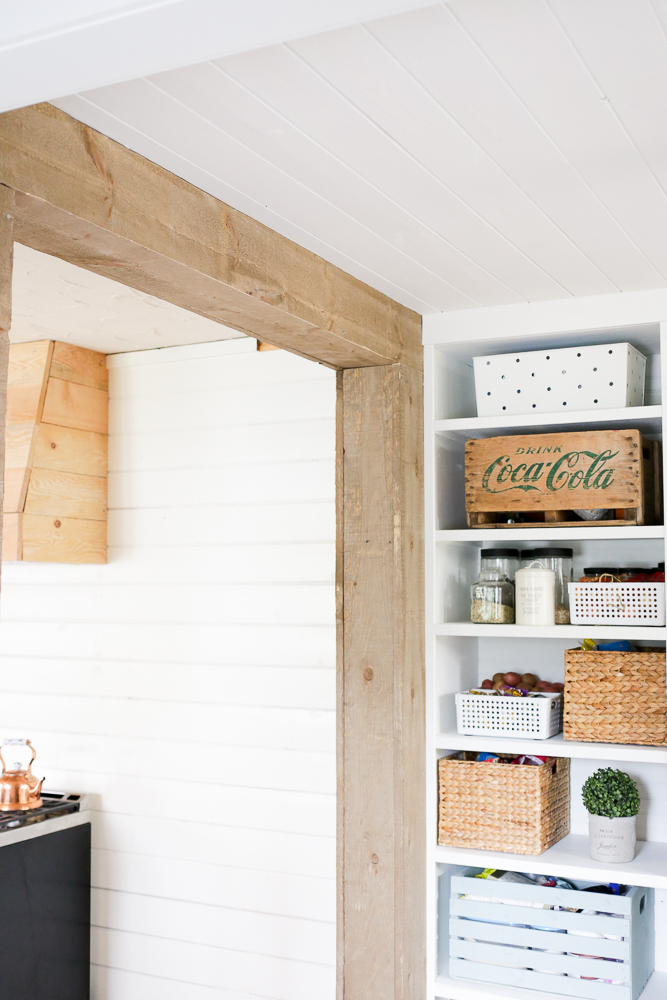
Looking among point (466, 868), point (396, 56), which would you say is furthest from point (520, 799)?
point (396, 56)

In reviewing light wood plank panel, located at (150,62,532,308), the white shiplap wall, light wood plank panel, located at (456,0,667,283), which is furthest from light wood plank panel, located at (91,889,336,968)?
light wood plank panel, located at (456,0,667,283)

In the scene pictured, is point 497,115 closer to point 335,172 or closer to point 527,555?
point 335,172

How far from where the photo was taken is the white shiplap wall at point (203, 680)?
2863mm

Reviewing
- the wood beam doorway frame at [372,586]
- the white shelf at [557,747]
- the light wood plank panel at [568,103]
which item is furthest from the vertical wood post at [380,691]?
the light wood plank panel at [568,103]

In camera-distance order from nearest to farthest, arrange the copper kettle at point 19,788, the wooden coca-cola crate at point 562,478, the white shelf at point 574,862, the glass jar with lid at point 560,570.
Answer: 1. the white shelf at point 574,862
2. the wooden coca-cola crate at point 562,478
3. the glass jar with lid at point 560,570
4. the copper kettle at point 19,788

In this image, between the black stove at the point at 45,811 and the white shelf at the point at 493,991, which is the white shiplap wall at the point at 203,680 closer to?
the black stove at the point at 45,811

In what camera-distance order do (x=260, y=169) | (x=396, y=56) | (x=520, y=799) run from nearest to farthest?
(x=396, y=56) < (x=260, y=169) < (x=520, y=799)

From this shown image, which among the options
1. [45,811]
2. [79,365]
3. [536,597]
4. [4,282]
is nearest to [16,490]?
[79,365]

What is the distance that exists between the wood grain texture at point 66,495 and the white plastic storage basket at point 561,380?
1.33 meters

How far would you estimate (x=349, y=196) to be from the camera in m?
1.80

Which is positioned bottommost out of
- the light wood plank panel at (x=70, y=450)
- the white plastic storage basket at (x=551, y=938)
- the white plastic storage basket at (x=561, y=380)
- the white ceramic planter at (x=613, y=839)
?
the white plastic storage basket at (x=551, y=938)

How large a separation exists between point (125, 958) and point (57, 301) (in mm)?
2057

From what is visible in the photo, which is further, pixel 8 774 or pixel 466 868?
pixel 8 774

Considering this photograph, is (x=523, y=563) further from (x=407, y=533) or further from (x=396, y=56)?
(x=396, y=56)
